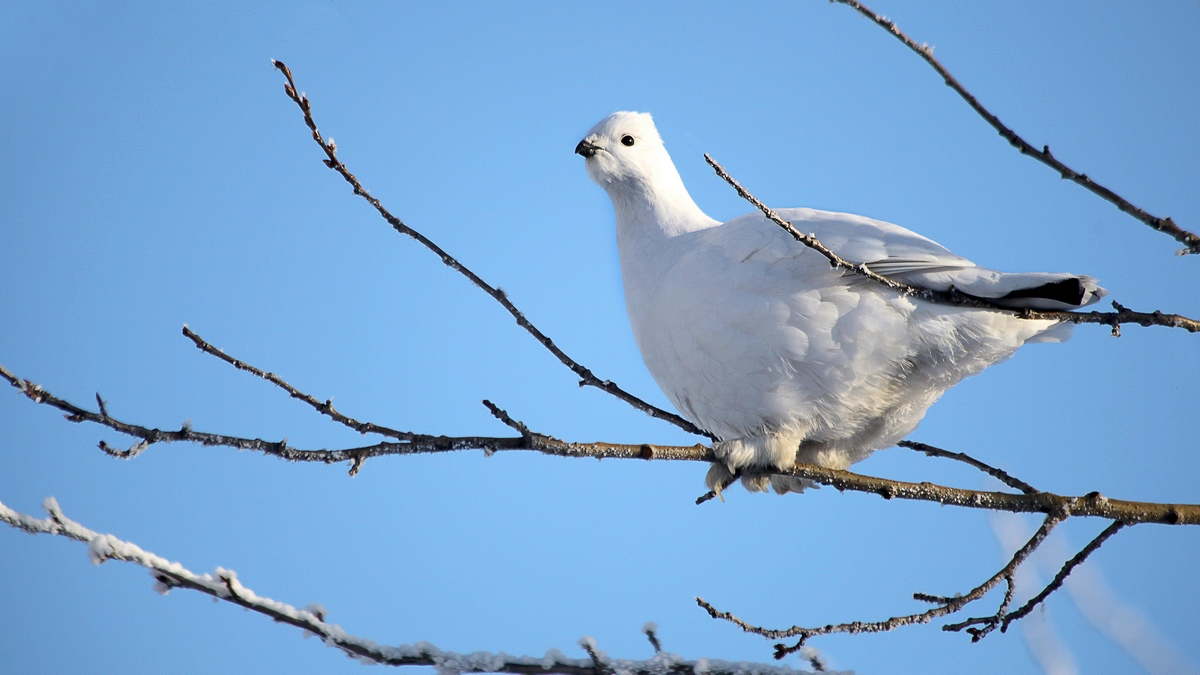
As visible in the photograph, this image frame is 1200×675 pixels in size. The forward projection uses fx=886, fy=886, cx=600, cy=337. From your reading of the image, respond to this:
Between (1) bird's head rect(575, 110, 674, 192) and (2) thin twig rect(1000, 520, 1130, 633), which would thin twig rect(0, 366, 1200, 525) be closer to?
(2) thin twig rect(1000, 520, 1130, 633)

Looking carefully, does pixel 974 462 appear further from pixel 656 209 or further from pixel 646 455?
pixel 656 209

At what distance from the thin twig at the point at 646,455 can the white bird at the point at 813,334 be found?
34cm

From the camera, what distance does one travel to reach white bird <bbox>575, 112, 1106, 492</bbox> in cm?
312

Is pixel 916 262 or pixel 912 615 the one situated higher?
pixel 916 262

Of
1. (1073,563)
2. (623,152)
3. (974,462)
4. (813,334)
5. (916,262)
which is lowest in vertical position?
(1073,563)

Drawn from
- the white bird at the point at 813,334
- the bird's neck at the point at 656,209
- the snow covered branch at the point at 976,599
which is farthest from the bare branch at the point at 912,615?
the bird's neck at the point at 656,209

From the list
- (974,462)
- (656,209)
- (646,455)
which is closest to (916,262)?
(974,462)

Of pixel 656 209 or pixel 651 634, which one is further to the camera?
pixel 656 209

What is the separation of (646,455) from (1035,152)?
126 centimetres

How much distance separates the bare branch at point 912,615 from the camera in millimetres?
2408

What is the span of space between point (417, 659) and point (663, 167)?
9.80ft

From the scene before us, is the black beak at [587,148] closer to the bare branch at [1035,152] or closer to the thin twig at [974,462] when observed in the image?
the thin twig at [974,462]

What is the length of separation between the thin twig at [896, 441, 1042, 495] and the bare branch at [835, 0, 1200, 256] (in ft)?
3.11

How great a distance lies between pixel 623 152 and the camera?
14.6 ft
